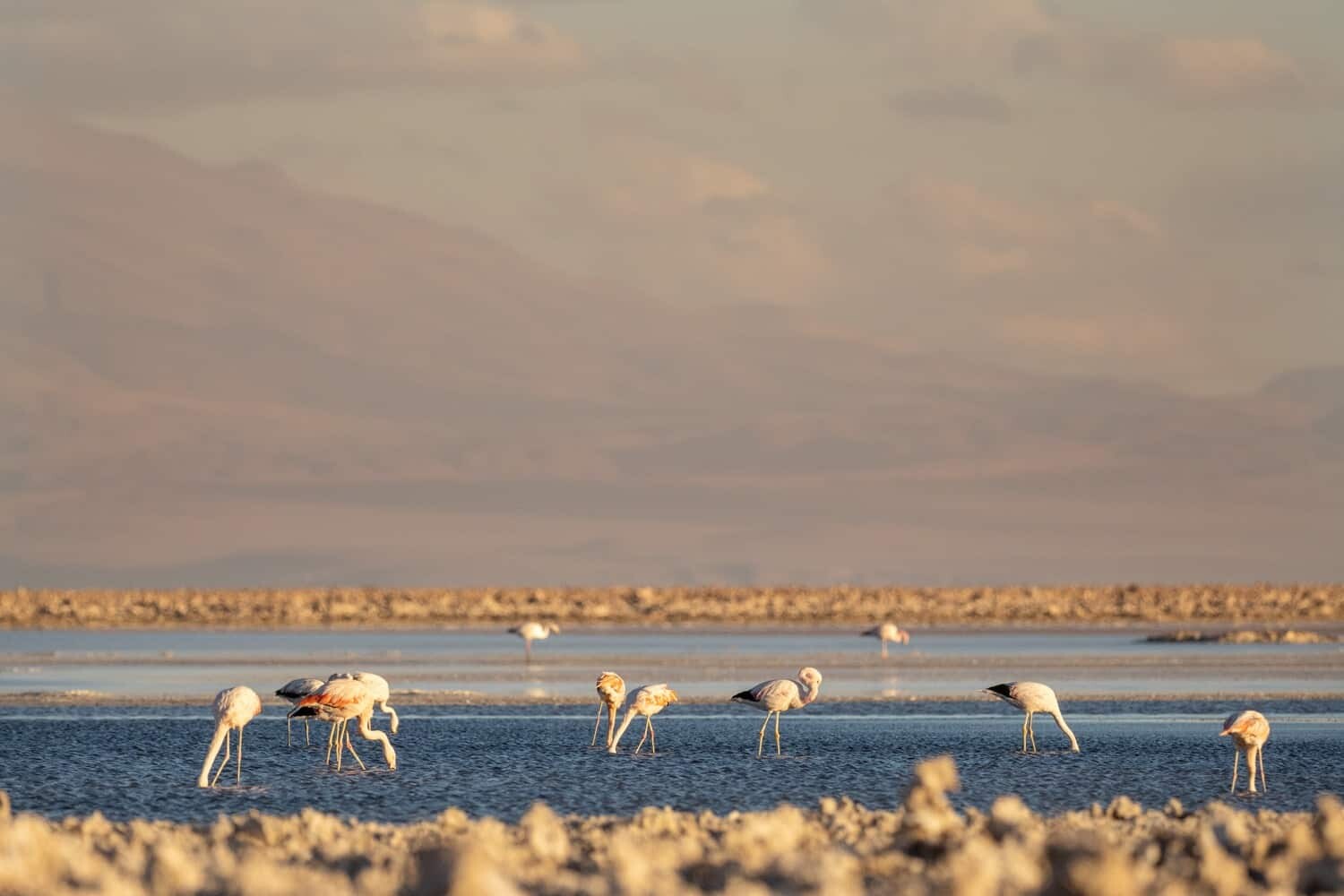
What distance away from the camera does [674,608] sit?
7581cm

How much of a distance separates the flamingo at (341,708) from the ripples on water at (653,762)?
0.94 ft

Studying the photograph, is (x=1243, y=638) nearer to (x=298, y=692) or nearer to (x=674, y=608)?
(x=298, y=692)

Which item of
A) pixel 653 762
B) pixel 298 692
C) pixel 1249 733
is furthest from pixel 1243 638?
pixel 1249 733

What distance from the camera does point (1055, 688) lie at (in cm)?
3039

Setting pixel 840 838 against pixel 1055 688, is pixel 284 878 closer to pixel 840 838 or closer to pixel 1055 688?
pixel 840 838

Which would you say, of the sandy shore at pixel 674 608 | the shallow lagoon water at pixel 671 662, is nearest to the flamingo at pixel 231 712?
the shallow lagoon water at pixel 671 662

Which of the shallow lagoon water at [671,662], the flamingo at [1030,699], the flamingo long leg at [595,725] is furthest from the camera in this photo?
the shallow lagoon water at [671,662]

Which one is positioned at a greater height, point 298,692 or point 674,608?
point 674,608

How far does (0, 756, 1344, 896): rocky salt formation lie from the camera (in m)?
9.97

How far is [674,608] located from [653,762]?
184 feet

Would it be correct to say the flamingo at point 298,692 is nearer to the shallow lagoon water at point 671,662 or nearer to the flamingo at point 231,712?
the flamingo at point 231,712

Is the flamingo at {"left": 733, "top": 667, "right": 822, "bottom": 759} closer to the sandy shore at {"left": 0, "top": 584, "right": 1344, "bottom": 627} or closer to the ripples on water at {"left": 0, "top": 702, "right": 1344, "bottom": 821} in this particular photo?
the ripples on water at {"left": 0, "top": 702, "right": 1344, "bottom": 821}

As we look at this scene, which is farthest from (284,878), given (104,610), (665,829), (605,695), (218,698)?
(104,610)

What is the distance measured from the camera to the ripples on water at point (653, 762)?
16.8 metres
